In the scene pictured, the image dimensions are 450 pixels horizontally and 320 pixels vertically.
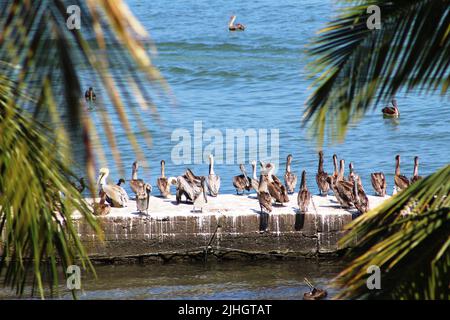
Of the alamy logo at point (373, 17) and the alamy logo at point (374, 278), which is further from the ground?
the alamy logo at point (373, 17)

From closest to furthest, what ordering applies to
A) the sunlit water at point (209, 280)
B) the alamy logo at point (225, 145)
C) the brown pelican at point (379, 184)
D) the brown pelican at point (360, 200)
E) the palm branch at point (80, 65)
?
1. the palm branch at point (80, 65)
2. the sunlit water at point (209, 280)
3. the brown pelican at point (360, 200)
4. the brown pelican at point (379, 184)
5. the alamy logo at point (225, 145)

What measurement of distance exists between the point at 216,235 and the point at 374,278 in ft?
36.8

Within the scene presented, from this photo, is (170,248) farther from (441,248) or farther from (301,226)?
(441,248)

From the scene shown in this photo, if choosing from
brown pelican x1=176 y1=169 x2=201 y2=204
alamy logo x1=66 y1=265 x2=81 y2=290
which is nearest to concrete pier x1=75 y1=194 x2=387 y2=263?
brown pelican x1=176 y1=169 x2=201 y2=204

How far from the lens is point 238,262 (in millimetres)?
15445

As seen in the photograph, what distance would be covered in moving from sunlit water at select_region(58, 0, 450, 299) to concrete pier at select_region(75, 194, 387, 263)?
0.24 metres

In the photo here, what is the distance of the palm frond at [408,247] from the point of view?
4.07 metres

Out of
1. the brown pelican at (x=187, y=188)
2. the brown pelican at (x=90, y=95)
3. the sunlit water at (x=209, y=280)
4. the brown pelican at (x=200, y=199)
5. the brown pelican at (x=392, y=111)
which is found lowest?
the sunlit water at (x=209, y=280)

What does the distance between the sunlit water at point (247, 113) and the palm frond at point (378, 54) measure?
5.23 meters

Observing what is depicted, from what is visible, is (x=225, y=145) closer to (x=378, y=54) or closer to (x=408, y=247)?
(x=378, y=54)

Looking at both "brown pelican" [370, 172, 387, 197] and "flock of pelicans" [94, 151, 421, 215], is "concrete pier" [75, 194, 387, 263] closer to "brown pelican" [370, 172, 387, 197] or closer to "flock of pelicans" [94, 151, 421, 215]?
"flock of pelicans" [94, 151, 421, 215]

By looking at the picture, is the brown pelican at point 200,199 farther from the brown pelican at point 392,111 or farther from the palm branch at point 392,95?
the brown pelican at point 392,111

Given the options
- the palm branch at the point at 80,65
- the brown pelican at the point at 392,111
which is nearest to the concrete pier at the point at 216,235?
the palm branch at the point at 80,65

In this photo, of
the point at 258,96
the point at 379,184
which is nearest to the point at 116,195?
the point at 379,184
